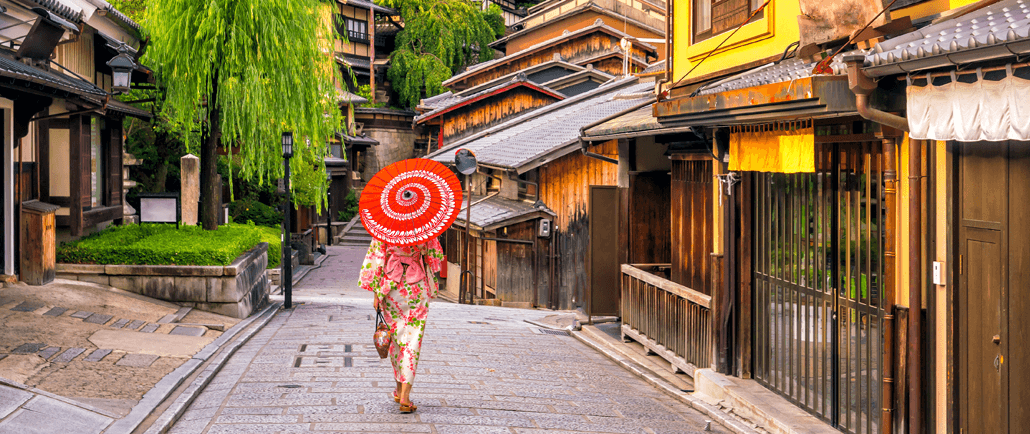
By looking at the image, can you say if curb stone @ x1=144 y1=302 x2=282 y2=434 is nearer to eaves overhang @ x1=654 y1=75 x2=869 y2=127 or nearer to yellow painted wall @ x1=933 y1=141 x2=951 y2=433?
eaves overhang @ x1=654 y1=75 x2=869 y2=127

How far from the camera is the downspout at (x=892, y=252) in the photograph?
5801 mm

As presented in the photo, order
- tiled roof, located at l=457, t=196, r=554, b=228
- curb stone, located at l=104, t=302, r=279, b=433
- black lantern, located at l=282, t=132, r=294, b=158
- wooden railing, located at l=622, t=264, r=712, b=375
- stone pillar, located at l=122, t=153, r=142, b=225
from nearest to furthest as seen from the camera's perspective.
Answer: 1. curb stone, located at l=104, t=302, r=279, b=433
2. wooden railing, located at l=622, t=264, r=712, b=375
3. black lantern, located at l=282, t=132, r=294, b=158
4. tiled roof, located at l=457, t=196, r=554, b=228
5. stone pillar, located at l=122, t=153, r=142, b=225

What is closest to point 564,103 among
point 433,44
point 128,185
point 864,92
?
point 128,185

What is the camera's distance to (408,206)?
7.96m

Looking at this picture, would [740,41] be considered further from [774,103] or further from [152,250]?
[152,250]

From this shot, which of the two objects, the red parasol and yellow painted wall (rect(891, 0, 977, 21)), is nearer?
yellow painted wall (rect(891, 0, 977, 21))

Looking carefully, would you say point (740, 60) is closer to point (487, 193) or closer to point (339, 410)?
point (339, 410)

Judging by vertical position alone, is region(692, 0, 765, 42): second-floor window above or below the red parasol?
above

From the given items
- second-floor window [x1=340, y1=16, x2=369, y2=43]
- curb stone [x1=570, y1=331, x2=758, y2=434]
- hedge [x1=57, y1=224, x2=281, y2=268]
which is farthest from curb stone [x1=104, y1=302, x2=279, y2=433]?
second-floor window [x1=340, y1=16, x2=369, y2=43]

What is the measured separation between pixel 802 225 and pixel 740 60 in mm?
2533

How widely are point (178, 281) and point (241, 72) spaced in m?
5.03

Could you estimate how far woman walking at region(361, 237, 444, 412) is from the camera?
8062mm

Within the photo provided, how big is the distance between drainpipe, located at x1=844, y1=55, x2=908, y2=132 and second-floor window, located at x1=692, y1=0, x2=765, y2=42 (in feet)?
11.6

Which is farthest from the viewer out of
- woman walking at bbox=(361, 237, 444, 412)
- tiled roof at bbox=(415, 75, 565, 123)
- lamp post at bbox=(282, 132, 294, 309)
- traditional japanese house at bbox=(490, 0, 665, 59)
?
traditional japanese house at bbox=(490, 0, 665, 59)
